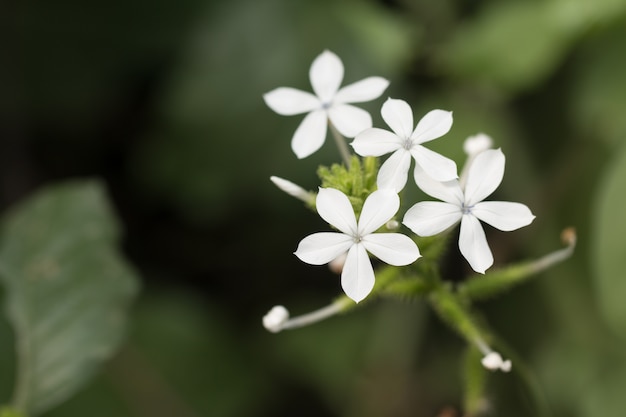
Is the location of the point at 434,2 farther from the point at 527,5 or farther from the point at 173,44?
the point at 173,44

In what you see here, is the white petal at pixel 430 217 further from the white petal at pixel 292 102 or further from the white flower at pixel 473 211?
the white petal at pixel 292 102

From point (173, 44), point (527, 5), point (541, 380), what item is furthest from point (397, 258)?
point (173, 44)

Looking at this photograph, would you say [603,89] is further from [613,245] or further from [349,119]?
[349,119]

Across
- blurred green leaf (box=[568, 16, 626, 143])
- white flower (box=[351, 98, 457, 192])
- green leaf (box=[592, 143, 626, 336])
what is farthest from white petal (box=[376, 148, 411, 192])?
blurred green leaf (box=[568, 16, 626, 143])

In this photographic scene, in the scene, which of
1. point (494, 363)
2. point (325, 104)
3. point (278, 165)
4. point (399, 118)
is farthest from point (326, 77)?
point (278, 165)

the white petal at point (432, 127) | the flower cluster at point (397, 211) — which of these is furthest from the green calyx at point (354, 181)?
the white petal at point (432, 127)

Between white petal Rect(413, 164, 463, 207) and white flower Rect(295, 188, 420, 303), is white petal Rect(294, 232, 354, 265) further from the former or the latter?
white petal Rect(413, 164, 463, 207)
